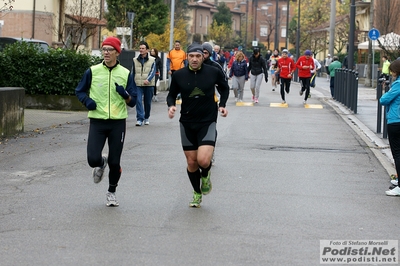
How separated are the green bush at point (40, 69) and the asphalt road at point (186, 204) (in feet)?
18.3

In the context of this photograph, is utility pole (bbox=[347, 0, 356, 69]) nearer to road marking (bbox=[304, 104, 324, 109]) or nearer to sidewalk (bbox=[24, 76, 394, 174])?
road marking (bbox=[304, 104, 324, 109])

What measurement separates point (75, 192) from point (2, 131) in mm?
6158

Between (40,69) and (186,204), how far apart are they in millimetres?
13380

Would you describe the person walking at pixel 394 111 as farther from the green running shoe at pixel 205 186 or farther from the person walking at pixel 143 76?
the person walking at pixel 143 76

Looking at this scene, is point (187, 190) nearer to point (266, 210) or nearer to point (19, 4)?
point (266, 210)

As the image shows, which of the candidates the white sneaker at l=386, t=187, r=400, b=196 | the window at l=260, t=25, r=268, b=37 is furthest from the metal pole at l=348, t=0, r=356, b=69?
the window at l=260, t=25, r=268, b=37

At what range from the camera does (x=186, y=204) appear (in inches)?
365

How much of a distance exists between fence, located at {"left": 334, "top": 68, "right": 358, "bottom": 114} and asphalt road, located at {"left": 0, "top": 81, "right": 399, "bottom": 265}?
8822mm

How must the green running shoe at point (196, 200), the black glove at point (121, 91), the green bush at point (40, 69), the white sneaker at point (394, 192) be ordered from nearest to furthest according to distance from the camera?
the black glove at point (121, 91)
the green running shoe at point (196, 200)
the white sneaker at point (394, 192)
the green bush at point (40, 69)

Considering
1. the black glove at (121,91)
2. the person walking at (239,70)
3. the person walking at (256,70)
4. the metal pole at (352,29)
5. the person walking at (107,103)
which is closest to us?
the black glove at (121,91)

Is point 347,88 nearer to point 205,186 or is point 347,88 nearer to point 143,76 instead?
point 143,76

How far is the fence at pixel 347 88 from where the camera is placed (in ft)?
82.4

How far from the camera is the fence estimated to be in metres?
25.1

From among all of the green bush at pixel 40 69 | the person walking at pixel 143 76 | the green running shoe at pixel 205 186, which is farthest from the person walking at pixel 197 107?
Answer: the green bush at pixel 40 69
